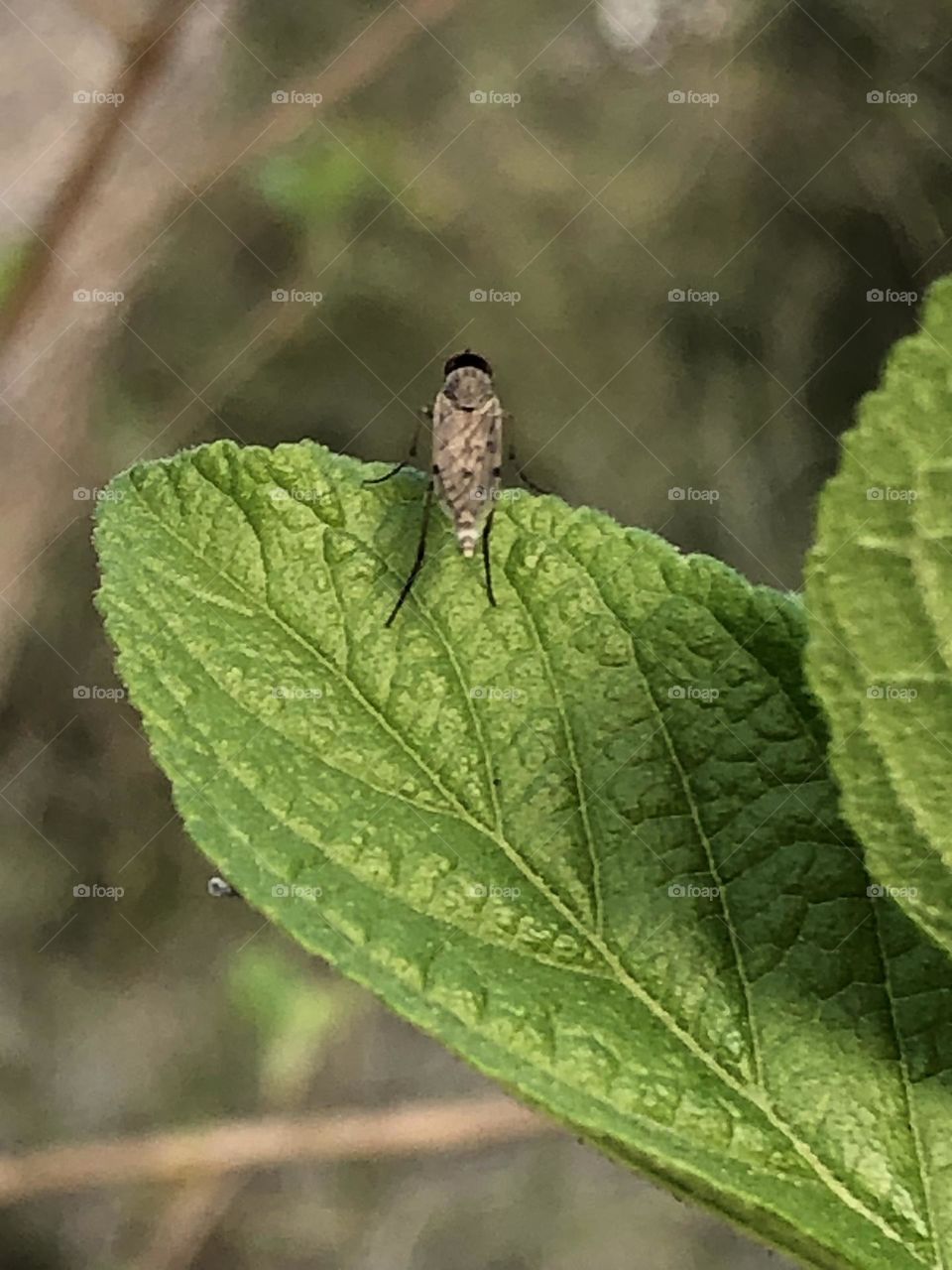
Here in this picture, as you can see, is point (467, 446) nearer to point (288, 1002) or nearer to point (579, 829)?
point (579, 829)

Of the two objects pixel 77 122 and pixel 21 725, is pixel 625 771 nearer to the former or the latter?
pixel 21 725

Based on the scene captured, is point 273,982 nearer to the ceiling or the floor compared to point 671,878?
nearer to the floor

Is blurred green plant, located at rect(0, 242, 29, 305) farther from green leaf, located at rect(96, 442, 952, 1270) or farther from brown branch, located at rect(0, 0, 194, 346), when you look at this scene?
green leaf, located at rect(96, 442, 952, 1270)

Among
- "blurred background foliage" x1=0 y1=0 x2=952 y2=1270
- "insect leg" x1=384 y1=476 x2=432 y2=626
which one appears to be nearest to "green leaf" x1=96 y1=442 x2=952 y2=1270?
"insect leg" x1=384 y1=476 x2=432 y2=626

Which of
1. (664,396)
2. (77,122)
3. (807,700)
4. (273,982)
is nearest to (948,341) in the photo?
(807,700)

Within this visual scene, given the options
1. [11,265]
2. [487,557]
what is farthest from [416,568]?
[11,265]

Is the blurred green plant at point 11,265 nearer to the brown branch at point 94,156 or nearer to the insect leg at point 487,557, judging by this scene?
the brown branch at point 94,156
